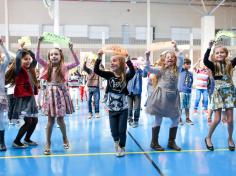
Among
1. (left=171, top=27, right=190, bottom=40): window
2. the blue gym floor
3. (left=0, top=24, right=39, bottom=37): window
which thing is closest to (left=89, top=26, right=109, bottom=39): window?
(left=0, top=24, right=39, bottom=37): window

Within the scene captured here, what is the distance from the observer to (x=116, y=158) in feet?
13.0

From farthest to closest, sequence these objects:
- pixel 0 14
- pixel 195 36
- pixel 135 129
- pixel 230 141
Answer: pixel 195 36 → pixel 0 14 → pixel 135 129 → pixel 230 141

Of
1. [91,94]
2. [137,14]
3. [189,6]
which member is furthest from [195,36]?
[91,94]

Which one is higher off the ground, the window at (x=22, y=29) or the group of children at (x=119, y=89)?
the window at (x=22, y=29)

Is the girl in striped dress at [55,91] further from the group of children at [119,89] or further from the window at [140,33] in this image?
the window at [140,33]

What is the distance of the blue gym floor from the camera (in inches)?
137

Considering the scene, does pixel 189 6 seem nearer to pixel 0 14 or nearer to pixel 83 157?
pixel 0 14

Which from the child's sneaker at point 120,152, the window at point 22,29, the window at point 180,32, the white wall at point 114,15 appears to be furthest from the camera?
the window at point 180,32

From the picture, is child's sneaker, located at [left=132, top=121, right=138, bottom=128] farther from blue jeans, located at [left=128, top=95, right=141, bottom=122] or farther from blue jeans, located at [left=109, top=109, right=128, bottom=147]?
blue jeans, located at [left=109, top=109, right=128, bottom=147]

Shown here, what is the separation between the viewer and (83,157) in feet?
13.2

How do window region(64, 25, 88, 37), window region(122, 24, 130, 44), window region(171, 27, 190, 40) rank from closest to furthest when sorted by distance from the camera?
window region(64, 25, 88, 37), window region(122, 24, 130, 44), window region(171, 27, 190, 40)

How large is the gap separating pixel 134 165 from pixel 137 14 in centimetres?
1987

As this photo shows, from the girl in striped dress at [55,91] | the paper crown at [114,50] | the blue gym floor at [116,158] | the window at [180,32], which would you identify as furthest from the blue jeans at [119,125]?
the window at [180,32]

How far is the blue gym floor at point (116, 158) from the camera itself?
11.4 ft
